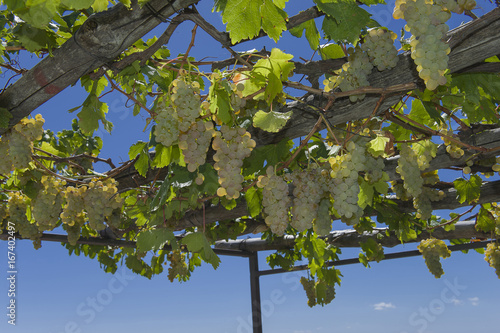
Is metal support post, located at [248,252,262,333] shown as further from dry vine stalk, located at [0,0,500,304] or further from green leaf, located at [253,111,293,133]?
green leaf, located at [253,111,293,133]

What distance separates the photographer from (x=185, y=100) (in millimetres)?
1426

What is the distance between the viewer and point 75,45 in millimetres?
1552

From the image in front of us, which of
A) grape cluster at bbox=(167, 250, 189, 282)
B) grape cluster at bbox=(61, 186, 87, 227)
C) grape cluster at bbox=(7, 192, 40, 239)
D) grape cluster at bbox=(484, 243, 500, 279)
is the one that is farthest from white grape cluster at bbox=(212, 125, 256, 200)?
grape cluster at bbox=(167, 250, 189, 282)

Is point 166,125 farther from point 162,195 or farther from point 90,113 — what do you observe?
point 90,113

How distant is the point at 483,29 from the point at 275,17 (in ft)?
2.39

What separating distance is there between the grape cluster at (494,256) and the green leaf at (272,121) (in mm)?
3231

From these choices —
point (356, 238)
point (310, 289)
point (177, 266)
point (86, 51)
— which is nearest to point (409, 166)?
point (86, 51)

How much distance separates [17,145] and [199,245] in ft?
3.95

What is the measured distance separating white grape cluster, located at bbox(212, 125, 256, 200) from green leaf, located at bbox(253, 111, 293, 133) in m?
0.10

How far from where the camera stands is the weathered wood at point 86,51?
1.40 meters

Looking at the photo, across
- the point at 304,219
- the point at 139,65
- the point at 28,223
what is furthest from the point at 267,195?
the point at 28,223

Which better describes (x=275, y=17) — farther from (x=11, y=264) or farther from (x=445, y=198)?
(x=11, y=264)

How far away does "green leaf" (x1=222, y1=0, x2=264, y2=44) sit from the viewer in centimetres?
126

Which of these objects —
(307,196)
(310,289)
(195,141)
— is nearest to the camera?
(195,141)
